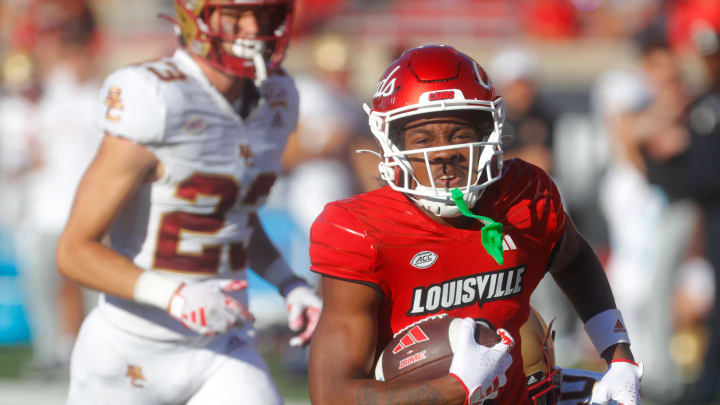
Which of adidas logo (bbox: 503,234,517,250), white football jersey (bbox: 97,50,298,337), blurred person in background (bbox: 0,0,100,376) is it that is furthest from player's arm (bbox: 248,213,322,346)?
blurred person in background (bbox: 0,0,100,376)

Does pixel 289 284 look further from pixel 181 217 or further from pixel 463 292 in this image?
pixel 463 292

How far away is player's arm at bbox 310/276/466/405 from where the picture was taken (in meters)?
2.45

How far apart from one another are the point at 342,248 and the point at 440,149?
0.32 metres

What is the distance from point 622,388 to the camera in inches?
106

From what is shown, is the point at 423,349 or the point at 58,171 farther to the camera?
the point at 58,171

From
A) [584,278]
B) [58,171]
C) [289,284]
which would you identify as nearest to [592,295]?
[584,278]

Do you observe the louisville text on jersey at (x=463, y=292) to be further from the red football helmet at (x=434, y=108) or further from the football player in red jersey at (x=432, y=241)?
the red football helmet at (x=434, y=108)

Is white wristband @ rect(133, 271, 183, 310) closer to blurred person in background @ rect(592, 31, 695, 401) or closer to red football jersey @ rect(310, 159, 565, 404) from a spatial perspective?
red football jersey @ rect(310, 159, 565, 404)

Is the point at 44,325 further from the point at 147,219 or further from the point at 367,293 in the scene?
the point at 367,293

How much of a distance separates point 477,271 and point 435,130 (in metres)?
0.35

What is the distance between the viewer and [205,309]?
295 cm

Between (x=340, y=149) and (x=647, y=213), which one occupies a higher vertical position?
(x=340, y=149)

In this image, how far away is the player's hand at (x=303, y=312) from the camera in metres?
3.21

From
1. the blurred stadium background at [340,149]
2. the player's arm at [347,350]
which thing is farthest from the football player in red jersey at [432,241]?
the blurred stadium background at [340,149]
